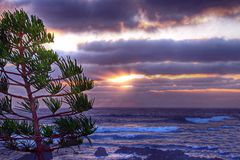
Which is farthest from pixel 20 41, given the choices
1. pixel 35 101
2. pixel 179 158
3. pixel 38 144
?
pixel 179 158

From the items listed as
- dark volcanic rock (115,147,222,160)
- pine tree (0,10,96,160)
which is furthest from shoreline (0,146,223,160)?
pine tree (0,10,96,160)

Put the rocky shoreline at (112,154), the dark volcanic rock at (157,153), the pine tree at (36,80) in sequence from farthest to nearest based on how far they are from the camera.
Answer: the dark volcanic rock at (157,153)
the rocky shoreline at (112,154)
the pine tree at (36,80)

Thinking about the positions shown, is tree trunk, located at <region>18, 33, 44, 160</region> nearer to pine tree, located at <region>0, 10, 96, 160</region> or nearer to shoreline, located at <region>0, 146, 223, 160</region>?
pine tree, located at <region>0, 10, 96, 160</region>

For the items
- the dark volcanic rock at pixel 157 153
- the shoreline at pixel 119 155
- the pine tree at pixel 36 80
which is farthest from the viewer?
the dark volcanic rock at pixel 157 153

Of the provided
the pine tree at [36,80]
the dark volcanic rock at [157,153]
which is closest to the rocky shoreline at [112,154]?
the dark volcanic rock at [157,153]

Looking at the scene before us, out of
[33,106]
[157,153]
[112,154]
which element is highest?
[33,106]

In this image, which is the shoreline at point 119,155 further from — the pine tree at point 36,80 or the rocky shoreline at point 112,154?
the pine tree at point 36,80

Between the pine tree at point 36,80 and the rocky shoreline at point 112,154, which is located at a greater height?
the pine tree at point 36,80

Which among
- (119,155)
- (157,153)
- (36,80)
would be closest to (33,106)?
(36,80)

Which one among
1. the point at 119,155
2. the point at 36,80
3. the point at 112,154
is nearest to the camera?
the point at 36,80

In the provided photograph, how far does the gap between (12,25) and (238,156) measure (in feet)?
87.2

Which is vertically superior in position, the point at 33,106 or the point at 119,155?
the point at 33,106

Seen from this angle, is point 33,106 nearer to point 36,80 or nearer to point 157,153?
point 36,80

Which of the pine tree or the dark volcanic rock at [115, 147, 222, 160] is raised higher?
the pine tree
